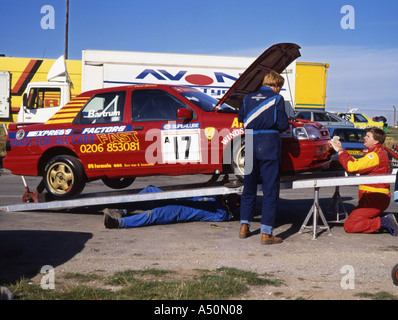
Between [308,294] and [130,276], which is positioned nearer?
[308,294]

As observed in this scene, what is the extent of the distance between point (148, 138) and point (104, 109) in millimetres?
953

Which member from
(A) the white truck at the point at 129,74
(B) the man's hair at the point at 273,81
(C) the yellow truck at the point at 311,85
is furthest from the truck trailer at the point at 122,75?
(B) the man's hair at the point at 273,81

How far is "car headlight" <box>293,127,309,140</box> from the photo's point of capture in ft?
22.4

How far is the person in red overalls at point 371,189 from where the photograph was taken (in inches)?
261

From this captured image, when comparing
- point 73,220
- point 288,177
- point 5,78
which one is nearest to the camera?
point 288,177

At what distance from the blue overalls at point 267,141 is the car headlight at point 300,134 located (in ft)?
2.02

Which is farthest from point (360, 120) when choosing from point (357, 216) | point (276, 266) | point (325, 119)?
point (276, 266)

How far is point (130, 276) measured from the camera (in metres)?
4.63

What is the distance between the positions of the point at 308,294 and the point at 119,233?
318 centimetres

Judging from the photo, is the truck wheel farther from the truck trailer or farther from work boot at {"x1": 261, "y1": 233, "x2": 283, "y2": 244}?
the truck trailer

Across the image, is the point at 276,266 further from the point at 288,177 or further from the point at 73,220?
the point at 73,220

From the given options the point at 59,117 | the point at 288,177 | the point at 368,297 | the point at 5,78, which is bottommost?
the point at 368,297

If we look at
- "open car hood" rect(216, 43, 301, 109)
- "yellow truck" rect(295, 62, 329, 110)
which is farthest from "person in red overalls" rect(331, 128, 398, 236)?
"yellow truck" rect(295, 62, 329, 110)

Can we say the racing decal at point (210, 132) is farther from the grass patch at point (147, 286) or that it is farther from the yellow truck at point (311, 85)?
the yellow truck at point (311, 85)
